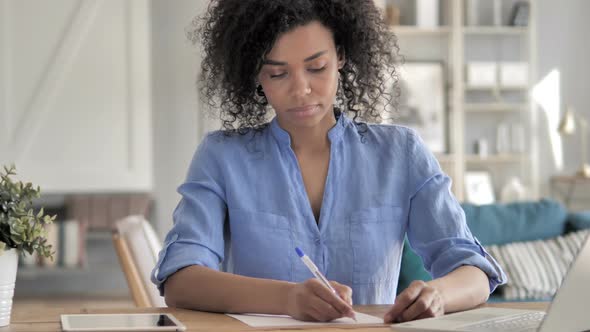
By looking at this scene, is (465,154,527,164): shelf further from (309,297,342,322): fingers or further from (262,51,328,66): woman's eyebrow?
(309,297,342,322): fingers

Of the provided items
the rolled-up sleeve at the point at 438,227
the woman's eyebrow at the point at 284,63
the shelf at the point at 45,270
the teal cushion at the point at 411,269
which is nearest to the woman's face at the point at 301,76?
the woman's eyebrow at the point at 284,63

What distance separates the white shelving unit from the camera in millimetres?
7387

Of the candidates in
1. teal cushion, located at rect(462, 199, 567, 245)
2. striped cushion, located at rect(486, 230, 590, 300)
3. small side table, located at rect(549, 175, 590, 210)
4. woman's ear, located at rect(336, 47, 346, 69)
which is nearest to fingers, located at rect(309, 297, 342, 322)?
woman's ear, located at rect(336, 47, 346, 69)

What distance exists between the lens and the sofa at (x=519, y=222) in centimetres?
429

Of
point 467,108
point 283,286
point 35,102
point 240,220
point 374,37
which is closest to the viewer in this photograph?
point 283,286

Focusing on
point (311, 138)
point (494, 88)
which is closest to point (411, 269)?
point (311, 138)

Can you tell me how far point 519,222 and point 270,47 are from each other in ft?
9.53

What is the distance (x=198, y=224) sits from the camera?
1.72 m

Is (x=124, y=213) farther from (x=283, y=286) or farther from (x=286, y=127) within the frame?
(x=283, y=286)

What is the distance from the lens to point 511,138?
7.57 metres

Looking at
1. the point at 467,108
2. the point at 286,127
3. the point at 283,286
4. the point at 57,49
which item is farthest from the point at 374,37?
the point at 467,108

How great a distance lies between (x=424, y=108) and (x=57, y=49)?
3091mm

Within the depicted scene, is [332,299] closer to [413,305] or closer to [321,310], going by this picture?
[321,310]

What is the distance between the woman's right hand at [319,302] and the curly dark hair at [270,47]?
0.53 metres
